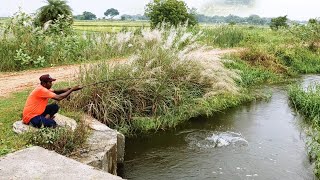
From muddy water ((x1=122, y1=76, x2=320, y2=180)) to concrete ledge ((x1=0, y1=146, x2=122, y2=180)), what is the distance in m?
1.80

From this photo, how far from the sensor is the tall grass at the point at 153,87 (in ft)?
29.0

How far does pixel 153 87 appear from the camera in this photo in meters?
9.56

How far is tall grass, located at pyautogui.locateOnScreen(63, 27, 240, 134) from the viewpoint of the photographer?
8.84 meters

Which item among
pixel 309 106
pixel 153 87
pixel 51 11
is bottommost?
pixel 309 106

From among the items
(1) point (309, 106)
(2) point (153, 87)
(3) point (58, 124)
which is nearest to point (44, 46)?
(2) point (153, 87)

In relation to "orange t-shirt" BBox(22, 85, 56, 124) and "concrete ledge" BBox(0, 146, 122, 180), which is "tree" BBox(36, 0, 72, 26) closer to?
"orange t-shirt" BBox(22, 85, 56, 124)

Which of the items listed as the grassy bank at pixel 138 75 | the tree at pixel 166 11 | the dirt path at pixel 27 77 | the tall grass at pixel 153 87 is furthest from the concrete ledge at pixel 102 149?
the tree at pixel 166 11

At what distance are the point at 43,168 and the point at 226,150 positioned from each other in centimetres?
396

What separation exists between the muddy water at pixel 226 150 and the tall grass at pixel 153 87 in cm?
53

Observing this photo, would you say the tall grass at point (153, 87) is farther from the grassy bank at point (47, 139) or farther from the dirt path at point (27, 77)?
the grassy bank at point (47, 139)

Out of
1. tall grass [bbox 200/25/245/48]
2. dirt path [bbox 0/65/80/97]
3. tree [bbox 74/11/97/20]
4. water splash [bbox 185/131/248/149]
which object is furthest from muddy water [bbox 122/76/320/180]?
tree [bbox 74/11/97/20]

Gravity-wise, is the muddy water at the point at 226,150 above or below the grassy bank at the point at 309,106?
below

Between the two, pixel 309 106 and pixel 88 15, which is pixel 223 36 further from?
pixel 88 15

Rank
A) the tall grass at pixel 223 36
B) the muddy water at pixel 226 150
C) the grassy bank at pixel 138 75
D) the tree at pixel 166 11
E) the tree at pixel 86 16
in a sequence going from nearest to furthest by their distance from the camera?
1. the muddy water at pixel 226 150
2. the grassy bank at pixel 138 75
3. the tall grass at pixel 223 36
4. the tree at pixel 166 11
5. the tree at pixel 86 16
